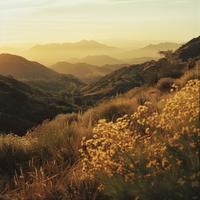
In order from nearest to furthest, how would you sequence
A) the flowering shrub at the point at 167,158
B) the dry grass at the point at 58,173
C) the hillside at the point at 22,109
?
the flowering shrub at the point at 167,158
the dry grass at the point at 58,173
the hillside at the point at 22,109

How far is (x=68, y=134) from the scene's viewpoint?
8.74 meters

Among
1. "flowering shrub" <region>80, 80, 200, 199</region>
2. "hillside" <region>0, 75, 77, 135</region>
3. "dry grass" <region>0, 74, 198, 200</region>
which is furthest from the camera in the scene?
"hillside" <region>0, 75, 77, 135</region>

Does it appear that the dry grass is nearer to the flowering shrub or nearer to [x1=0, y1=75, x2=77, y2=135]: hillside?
the flowering shrub

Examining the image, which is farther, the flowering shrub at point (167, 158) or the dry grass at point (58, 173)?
the dry grass at point (58, 173)

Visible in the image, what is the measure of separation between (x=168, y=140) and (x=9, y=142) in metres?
4.69

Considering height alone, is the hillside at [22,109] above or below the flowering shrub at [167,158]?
below

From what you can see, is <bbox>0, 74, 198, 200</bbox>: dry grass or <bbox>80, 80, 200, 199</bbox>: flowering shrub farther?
<bbox>0, 74, 198, 200</bbox>: dry grass

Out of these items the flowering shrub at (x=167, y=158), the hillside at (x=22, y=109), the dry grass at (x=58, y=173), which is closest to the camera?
the flowering shrub at (x=167, y=158)

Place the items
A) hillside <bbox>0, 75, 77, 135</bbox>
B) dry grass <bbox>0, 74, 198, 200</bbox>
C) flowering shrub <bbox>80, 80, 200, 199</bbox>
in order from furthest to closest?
1. hillside <bbox>0, 75, 77, 135</bbox>
2. dry grass <bbox>0, 74, 198, 200</bbox>
3. flowering shrub <bbox>80, 80, 200, 199</bbox>

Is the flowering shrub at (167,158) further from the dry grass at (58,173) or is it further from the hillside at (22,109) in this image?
the hillside at (22,109)

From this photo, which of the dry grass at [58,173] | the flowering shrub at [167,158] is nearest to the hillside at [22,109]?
the dry grass at [58,173]

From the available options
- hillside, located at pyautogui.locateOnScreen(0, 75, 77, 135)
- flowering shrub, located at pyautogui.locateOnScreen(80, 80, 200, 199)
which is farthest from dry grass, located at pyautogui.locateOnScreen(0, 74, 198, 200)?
hillside, located at pyautogui.locateOnScreen(0, 75, 77, 135)

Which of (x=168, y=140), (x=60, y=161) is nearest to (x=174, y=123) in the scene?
(x=168, y=140)

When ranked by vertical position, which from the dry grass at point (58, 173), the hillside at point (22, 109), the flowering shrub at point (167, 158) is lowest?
the hillside at point (22, 109)
